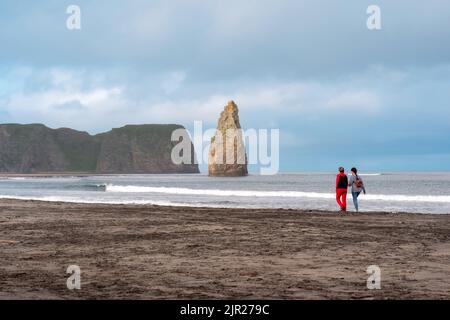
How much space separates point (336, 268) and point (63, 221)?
1215 centimetres

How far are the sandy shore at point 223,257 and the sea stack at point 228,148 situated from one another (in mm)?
124195

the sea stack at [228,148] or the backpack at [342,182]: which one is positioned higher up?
the sea stack at [228,148]

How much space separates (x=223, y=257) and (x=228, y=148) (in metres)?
139

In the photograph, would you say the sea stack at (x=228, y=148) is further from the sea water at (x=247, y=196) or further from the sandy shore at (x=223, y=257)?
the sandy shore at (x=223, y=257)

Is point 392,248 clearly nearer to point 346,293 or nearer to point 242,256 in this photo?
point 242,256

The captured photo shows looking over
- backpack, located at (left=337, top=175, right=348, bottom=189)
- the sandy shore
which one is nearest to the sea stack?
backpack, located at (left=337, top=175, right=348, bottom=189)

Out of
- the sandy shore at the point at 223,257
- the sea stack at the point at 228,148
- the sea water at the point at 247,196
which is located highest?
the sea stack at the point at 228,148

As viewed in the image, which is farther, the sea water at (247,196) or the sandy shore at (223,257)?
the sea water at (247,196)

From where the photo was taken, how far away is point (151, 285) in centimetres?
847

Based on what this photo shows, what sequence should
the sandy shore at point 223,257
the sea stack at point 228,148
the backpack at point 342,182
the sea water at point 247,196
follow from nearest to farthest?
the sandy shore at point 223,257, the backpack at point 342,182, the sea water at point 247,196, the sea stack at point 228,148

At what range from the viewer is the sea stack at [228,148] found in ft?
474

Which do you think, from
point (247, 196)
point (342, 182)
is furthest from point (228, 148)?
point (342, 182)

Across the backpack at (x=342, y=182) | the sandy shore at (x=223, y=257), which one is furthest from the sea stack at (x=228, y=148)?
the sandy shore at (x=223, y=257)
